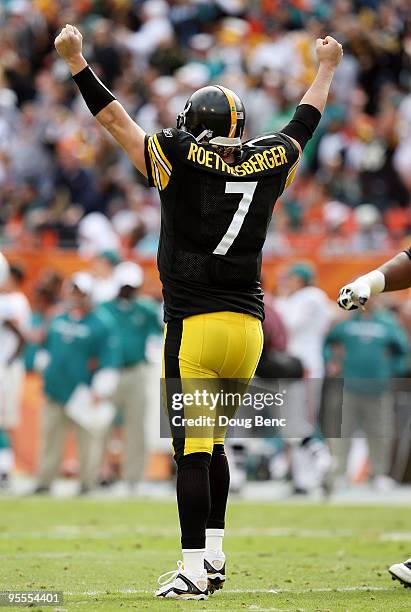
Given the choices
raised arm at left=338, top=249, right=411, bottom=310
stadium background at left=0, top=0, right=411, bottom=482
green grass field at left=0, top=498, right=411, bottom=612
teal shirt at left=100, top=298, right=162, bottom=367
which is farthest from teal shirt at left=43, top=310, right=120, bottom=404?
raised arm at left=338, top=249, right=411, bottom=310

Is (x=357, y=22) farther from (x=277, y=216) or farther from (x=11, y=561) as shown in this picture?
(x=11, y=561)

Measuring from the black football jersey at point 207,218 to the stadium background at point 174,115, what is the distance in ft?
27.4

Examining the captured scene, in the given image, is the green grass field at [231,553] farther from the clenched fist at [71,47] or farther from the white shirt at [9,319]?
the clenched fist at [71,47]

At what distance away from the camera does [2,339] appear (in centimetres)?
1325

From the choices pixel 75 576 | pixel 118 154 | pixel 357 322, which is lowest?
pixel 75 576

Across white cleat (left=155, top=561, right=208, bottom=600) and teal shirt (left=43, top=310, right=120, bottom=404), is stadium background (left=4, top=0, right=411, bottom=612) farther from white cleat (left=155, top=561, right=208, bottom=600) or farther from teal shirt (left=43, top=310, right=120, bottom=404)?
white cleat (left=155, top=561, right=208, bottom=600)

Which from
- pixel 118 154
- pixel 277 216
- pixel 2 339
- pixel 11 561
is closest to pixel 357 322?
pixel 277 216

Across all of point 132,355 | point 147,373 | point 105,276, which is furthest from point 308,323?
point 105,276

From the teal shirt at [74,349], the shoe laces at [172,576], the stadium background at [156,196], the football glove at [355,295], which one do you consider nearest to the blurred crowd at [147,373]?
the teal shirt at [74,349]

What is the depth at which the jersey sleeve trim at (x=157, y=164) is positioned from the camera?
5.75m

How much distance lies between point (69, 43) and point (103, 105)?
31cm

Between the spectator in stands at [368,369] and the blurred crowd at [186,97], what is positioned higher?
the blurred crowd at [186,97]

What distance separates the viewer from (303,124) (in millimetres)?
6297

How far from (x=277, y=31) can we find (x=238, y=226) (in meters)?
14.0
